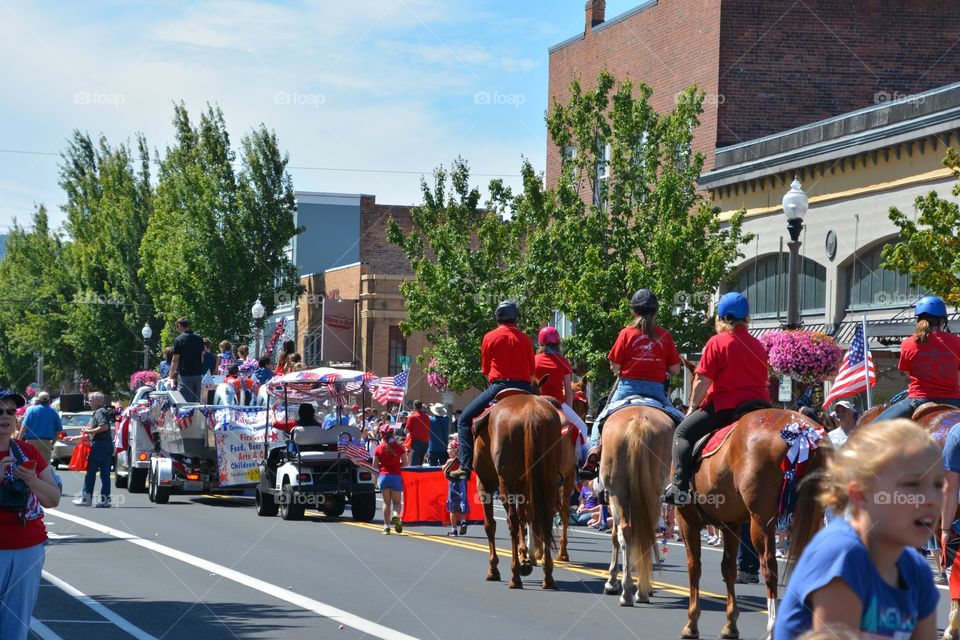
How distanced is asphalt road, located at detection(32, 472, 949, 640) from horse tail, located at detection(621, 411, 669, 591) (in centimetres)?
53

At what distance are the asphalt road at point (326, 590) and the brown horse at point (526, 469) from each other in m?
0.37

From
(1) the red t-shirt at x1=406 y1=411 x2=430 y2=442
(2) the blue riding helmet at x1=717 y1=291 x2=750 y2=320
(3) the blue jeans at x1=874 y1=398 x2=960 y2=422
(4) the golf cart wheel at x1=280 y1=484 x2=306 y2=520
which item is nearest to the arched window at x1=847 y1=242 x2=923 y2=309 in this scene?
(1) the red t-shirt at x1=406 y1=411 x2=430 y2=442

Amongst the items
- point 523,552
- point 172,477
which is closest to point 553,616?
point 523,552

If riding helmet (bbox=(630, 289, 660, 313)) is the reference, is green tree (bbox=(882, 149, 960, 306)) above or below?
above

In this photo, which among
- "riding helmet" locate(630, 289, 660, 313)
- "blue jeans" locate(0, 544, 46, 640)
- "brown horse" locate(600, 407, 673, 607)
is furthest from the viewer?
"riding helmet" locate(630, 289, 660, 313)

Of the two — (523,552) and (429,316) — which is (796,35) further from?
(523,552)

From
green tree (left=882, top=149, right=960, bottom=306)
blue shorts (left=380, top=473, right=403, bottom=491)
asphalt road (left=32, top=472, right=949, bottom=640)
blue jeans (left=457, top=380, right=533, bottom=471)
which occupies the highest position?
green tree (left=882, top=149, right=960, bottom=306)

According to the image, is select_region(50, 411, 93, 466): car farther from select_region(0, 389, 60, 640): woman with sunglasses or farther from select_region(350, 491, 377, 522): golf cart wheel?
select_region(0, 389, 60, 640): woman with sunglasses

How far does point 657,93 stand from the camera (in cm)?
4209

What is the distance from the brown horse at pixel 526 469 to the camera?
42.7 feet

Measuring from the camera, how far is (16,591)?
25.0ft

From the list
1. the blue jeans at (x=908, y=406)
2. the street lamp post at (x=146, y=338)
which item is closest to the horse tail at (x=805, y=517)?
the blue jeans at (x=908, y=406)

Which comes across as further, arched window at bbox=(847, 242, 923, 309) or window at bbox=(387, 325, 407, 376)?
window at bbox=(387, 325, 407, 376)

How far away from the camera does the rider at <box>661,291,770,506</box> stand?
10656 millimetres
